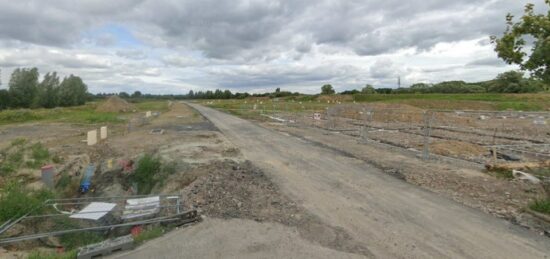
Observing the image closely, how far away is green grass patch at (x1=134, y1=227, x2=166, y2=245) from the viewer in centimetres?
546

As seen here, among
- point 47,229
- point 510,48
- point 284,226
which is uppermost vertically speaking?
point 510,48

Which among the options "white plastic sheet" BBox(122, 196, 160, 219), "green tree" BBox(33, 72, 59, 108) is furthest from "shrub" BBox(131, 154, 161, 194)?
"green tree" BBox(33, 72, 59, 108)

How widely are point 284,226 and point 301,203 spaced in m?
1.39

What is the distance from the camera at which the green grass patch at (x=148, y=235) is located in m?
5.46

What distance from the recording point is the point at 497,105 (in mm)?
48688

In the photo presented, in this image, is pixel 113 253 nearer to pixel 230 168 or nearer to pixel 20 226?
pixel 20 226

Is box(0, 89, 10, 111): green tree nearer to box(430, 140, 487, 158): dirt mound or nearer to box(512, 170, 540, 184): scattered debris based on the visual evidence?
box(430, 140, 487, 158): dirt mound

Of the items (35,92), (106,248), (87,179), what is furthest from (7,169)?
(35,92)

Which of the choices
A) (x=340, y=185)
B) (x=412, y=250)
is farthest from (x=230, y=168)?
(x=412, y=250)

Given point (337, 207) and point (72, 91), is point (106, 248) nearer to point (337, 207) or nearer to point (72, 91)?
point (337, 207)

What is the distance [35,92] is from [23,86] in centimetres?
264

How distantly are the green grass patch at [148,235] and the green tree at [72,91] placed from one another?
100276 mm

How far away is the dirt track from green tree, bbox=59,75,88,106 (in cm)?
9880

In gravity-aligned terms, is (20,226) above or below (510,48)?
below
